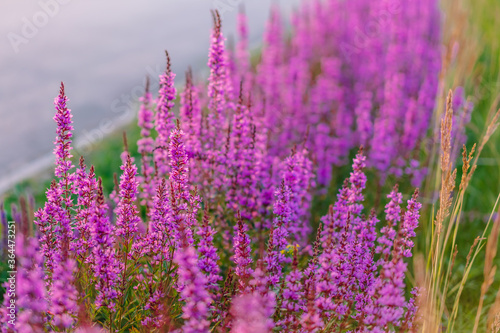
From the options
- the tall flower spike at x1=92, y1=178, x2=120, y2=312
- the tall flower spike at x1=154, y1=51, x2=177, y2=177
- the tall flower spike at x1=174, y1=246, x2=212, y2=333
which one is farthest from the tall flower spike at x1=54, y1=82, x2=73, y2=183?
the tall flower spike at x1=174, y1=246, x2=212, y2=333

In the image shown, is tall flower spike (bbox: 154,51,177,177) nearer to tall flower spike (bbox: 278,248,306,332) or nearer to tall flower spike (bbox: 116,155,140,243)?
tall flower spike (bbox: 116,155,140,243)

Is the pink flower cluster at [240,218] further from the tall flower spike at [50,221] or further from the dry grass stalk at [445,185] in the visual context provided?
the dry grass stalk at [445,185]

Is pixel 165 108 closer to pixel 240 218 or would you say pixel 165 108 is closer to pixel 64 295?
pixel 240 218

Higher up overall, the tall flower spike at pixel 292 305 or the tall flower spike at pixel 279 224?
the tall flower spike at pixel 279 224

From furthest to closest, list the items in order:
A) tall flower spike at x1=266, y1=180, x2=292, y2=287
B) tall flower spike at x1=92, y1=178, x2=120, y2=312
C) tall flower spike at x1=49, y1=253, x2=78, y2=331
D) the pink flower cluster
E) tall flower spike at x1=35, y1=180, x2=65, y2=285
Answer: tall flower spike at x1=266, y1=180, x2=292, y2=287, tall flower spike at x1=35, y1=180, x2=65, y2=285, tall flower spike at x1=92, y1=178, x2=120, y2=312, the pink flower cluster, tall flower spike at x1=49, y1=253, x2=78, y2=331

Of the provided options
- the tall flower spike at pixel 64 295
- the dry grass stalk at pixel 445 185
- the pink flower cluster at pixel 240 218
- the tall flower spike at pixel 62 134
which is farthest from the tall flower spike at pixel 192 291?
the dry grass stalk at pixel 445 185

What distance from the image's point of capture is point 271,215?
3.63 meters

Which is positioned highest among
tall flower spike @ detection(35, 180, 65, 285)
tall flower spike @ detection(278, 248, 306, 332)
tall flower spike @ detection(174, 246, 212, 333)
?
tall flower spike @ detection(35, 180, 65, 285)

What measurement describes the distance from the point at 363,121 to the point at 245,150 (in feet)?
7.23

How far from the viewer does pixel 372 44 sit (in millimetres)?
6828

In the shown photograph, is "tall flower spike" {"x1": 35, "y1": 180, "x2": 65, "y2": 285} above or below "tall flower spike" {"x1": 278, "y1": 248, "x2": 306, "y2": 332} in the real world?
above

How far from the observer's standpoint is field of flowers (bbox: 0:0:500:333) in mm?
2166

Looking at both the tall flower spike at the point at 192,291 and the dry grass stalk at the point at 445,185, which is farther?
the dry grass stalk at the point at 445,185

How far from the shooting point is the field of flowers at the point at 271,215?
7.11ft
